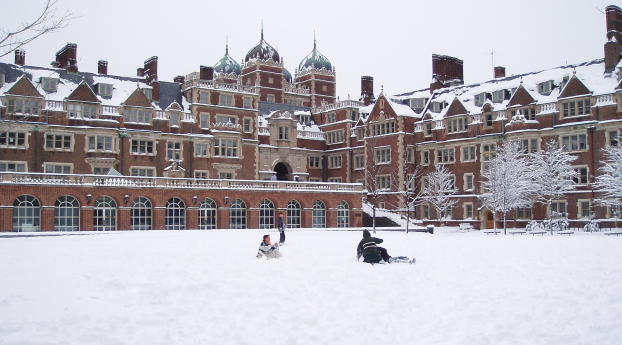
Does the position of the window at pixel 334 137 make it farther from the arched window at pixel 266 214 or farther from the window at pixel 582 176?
the window at pixel 582 176

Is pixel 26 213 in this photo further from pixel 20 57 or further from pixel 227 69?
pixel 227 69

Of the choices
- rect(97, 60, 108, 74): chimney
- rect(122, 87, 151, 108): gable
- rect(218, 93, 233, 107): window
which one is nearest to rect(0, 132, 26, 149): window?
rect(122, 87, 151, 108): gable

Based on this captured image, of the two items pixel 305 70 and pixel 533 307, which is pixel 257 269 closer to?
pixel 533 307

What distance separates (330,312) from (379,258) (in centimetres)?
638

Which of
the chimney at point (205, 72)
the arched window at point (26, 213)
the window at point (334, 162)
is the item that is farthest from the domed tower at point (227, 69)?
the arched window at point (26, 213)

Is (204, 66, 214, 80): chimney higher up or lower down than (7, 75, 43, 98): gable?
higher up

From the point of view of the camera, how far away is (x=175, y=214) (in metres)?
50.4

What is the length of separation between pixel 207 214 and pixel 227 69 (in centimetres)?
4862

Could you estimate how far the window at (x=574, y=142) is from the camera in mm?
51375

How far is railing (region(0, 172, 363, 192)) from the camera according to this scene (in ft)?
145

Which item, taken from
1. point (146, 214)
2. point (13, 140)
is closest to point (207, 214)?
point (146, 214)

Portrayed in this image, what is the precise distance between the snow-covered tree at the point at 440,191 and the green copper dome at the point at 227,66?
143 ft

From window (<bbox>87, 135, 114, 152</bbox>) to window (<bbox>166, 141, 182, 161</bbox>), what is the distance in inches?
202

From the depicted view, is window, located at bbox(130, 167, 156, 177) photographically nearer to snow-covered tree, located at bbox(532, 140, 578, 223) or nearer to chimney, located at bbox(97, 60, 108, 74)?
chimney, located at bbox(97, 60, 108, 74)
